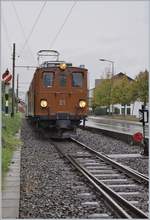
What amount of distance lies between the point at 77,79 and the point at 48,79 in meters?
1.27

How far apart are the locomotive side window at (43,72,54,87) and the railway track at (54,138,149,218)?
6.47 metres

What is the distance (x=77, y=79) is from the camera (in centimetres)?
2170

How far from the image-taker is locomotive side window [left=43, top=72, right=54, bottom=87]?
21344 millimetres

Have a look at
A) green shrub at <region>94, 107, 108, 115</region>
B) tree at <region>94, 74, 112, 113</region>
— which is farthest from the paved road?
green shrub at <region>94, 107, 108, 115</region>

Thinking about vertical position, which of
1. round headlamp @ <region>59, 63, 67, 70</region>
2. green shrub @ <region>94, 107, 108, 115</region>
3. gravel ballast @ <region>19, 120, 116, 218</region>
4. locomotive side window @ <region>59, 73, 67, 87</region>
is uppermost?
round headlamp @ <region>59, 63, 67, 70</region>

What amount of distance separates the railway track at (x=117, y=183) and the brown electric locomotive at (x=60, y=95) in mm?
5810

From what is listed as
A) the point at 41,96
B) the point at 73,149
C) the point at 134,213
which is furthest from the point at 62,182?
the point at 41,96

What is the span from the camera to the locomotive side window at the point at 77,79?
21.6 m

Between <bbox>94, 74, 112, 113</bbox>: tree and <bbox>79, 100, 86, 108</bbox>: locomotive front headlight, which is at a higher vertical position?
<bbox>94, 74, 112, 113</bbox>: tree

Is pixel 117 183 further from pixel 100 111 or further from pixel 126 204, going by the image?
pixel 100 111

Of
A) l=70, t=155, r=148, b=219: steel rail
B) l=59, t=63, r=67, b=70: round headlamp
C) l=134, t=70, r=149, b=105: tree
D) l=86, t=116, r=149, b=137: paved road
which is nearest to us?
l=70, t=155, r=148, b=219: steel rail

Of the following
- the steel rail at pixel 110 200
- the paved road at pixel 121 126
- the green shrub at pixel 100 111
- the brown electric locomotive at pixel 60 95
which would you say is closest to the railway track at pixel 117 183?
the steel rail at pixel 110 200

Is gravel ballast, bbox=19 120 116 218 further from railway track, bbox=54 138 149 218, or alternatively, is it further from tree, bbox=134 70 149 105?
tree, bbox=134 70 149 105

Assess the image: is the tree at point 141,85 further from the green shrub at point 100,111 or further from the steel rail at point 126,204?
the steel rail at point 126,204
